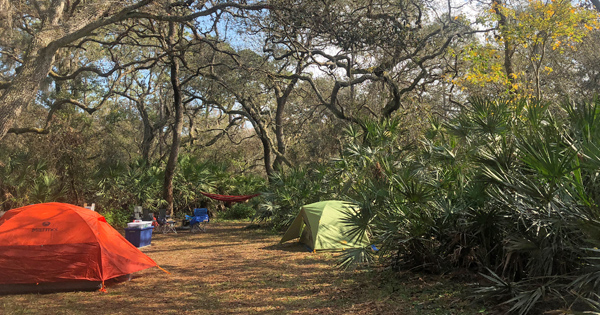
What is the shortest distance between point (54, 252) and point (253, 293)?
299 cm

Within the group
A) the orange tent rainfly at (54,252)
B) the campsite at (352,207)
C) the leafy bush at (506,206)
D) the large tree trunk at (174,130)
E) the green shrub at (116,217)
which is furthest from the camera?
the large tree trunk at (174,130)

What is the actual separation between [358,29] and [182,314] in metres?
5.76

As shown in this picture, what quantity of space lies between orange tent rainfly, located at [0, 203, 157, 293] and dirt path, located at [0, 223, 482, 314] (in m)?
0.23

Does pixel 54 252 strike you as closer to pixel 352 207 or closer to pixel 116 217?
pixel 352 207

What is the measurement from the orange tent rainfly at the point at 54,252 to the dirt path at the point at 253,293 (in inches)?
9.0

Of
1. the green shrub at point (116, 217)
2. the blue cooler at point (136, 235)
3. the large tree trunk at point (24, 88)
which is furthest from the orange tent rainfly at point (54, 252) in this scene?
the green shrub at point (116, 217)

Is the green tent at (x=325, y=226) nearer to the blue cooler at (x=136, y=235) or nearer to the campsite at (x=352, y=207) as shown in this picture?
the campsite at (x=352, y=207)

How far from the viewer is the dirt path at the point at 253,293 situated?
538 cm

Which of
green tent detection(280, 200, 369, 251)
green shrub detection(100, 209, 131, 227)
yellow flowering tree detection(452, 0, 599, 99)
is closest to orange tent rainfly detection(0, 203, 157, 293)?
green tent detection(280, 200, 369, 251)

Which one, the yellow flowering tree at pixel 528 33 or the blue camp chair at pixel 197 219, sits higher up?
the yellow flowering tree at pixel 528 33

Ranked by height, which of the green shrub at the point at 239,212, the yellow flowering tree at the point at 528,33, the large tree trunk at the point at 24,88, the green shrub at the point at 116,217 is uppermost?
the yellow flowering tree at the point at 528,33

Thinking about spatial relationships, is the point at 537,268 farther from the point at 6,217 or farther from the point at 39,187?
the point at 39,187

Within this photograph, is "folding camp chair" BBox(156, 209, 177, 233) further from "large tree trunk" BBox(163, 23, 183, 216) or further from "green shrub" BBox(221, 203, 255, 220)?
"green shrub" BBox(221, 203, 255, 220)

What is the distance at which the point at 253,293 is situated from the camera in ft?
20.7
